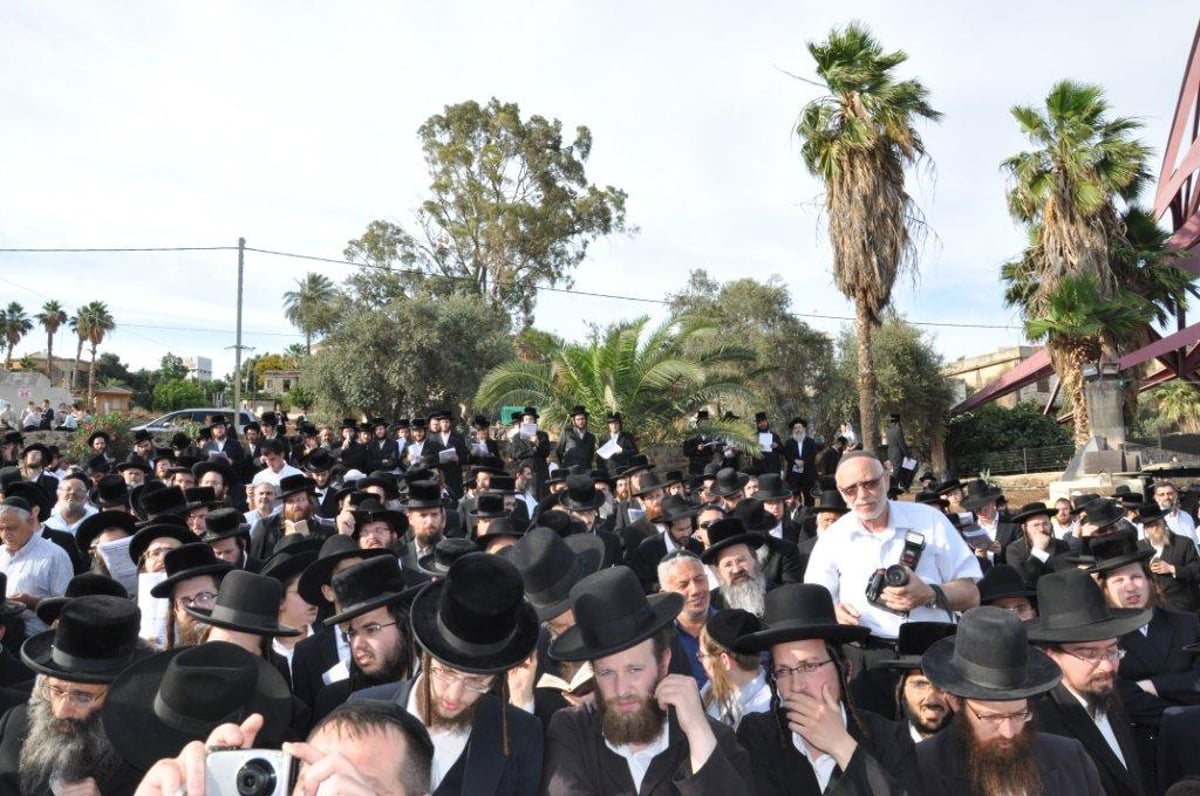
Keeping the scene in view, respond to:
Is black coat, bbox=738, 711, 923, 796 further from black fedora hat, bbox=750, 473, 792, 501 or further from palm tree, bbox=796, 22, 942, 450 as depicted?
palm tree, bbox=796, 22, 942, 450

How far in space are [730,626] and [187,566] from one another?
119 inches

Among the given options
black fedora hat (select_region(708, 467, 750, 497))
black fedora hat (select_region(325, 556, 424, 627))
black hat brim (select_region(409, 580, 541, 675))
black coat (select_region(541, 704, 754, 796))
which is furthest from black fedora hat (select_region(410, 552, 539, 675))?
black fedora hat (select_region(708, 467, 750, 497))

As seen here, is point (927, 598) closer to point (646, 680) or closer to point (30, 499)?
point (646, 680)

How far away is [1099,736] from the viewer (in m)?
3.81

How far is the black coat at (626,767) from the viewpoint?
2953 mm

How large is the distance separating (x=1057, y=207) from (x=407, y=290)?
2366 centimetres

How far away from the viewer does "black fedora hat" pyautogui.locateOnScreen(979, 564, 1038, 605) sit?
5.43 meters

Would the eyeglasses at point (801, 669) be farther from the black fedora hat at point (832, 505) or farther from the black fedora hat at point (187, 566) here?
the black fedora hat at point (832, 505)

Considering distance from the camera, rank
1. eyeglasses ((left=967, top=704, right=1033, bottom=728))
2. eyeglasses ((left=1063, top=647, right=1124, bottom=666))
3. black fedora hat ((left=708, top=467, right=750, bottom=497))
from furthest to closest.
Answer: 1. black fedora hat ((left=708, top=467, right=750, bottom=497))
2. eyeglasses ((left=1063, top=647, right=1124, bottom=666))
3. eyeglasses ((left=967, top=704, right=1033, bottom=728))

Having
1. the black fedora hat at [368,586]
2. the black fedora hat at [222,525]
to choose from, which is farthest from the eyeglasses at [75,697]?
the black fedora hat at [222,525]

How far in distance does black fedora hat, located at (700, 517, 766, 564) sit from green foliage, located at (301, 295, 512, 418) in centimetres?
2223

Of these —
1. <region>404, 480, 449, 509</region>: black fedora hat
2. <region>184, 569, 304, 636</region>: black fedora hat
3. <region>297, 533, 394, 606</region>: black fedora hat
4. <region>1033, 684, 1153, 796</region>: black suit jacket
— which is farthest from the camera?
<region>404, 480, 449, 509</region>: black fedora hat

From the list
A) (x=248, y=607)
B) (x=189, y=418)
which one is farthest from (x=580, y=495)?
(x=189, y=418)

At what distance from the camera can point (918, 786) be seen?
3.27 m
